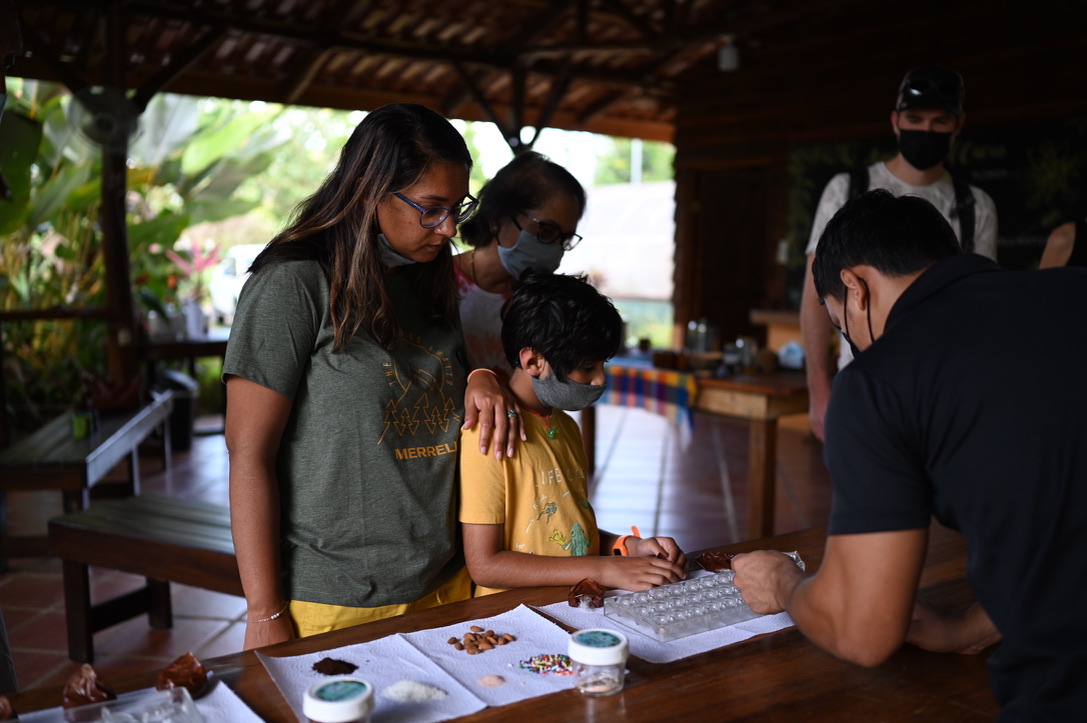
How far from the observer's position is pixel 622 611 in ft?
4.70

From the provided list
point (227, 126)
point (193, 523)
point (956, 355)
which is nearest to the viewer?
point (956, 355)

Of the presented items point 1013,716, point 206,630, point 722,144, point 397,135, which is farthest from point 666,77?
point 1013,716

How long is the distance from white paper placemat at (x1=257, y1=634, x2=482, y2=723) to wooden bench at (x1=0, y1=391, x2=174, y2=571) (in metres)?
2.91

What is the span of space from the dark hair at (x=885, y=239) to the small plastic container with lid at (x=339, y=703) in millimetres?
806

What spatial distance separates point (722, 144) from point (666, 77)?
2.84ft

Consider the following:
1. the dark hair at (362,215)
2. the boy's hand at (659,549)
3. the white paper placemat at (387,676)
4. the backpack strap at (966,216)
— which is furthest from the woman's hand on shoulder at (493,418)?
the backpack strap at (966,216)

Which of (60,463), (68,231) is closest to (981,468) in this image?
(60,463)

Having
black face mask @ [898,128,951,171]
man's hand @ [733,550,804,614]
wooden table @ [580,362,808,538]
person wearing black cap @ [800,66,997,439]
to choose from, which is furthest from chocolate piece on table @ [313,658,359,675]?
wooden table @ [580,362,808,538]

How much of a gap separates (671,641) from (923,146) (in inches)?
74.4

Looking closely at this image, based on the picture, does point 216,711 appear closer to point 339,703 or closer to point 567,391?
point 339,703

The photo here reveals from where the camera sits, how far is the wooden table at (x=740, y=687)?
3.75ft

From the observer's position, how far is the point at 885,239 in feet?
3.97

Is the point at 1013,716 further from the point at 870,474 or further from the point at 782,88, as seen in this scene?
the point at 782,88

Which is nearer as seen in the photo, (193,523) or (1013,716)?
(1013,716)
